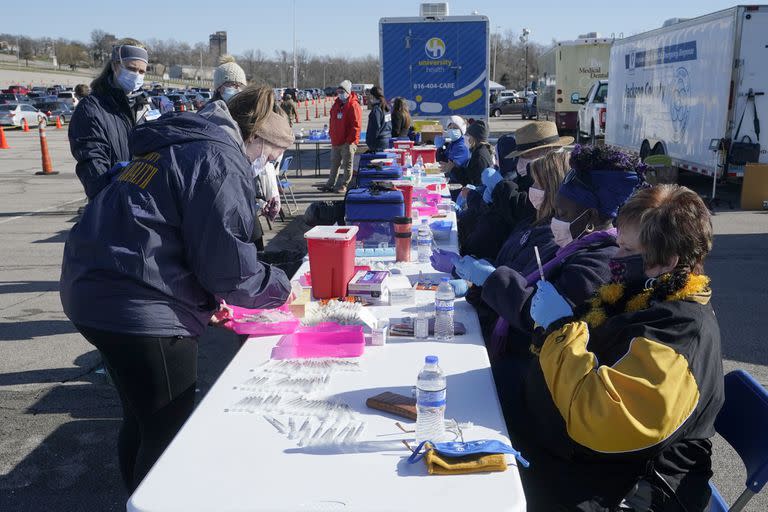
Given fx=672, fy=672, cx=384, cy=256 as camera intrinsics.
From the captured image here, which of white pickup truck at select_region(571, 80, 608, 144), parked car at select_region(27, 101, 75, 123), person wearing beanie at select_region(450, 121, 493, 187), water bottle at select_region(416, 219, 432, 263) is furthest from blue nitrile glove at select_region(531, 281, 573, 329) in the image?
parked car at select_region(27, 101, 75, 123)

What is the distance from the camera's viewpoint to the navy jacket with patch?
2074 millimetres

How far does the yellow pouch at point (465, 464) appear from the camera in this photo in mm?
1656

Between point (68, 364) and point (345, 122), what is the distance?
25.1 ft

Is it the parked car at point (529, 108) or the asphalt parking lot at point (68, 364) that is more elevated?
the parked car at point (529, 108)

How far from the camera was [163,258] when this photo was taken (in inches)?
83.9

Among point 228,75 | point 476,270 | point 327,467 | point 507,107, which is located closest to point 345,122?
point 228,75

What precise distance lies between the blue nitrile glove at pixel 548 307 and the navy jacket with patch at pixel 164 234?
930mm

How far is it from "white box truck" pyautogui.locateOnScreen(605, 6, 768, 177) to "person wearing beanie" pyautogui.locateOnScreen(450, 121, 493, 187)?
13.8ft

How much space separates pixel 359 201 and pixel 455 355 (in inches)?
69.2

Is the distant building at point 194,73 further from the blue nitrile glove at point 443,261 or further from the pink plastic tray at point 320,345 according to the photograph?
the pink plastic tray at point 320,345

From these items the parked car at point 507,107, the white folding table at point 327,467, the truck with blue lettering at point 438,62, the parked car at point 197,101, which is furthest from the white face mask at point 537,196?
the parked car at point 507,107

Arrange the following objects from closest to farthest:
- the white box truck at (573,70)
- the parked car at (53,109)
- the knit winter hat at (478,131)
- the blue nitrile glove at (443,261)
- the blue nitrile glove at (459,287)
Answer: the blue nitrile glove at (459,287) < the blue nitrile glove at (443,261) < the knit winter hat at (478,131) < the white box truck at (573,70) < the parked car at (53,109)

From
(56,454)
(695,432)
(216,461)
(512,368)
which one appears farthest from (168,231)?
(56,454)

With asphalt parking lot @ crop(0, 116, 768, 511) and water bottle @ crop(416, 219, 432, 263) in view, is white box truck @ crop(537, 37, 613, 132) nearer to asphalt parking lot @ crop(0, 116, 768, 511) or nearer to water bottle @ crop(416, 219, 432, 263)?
asphalt parking lot @ crop(0, 116, 768, 511)
